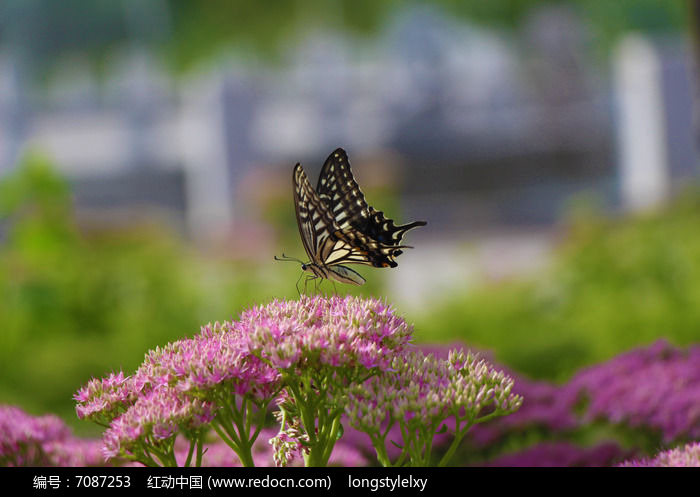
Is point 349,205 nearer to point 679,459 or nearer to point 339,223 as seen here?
point 339,223

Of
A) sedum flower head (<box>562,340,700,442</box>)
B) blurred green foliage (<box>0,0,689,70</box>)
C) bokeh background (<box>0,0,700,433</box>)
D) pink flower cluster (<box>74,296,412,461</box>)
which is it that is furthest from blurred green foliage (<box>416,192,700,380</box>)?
blurred green foliage (<box>0,0,689,70</box>)

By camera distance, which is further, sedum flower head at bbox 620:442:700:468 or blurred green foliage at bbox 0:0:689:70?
blurred green foliage at bbox 0:0:689:70

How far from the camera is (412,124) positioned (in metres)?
25.2

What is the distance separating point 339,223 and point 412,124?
23120mm

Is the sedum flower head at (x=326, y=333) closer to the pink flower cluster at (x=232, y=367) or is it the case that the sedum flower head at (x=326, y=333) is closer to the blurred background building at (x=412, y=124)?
the pink flower cluster at (x=232, y=367)

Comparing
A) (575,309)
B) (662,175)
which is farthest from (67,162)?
(575,309)

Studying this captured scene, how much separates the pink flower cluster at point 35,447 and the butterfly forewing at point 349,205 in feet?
2.95

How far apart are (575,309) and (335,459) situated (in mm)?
5129

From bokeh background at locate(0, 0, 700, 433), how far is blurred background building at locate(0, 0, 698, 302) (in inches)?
3.1

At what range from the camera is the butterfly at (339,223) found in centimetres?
238

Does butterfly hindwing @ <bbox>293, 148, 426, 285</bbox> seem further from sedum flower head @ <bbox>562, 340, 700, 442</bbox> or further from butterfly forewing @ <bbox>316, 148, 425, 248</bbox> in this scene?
sedum flower head @ <bbox>562, 340, 700, 442</bbox>

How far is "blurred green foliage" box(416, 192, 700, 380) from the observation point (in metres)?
5.11

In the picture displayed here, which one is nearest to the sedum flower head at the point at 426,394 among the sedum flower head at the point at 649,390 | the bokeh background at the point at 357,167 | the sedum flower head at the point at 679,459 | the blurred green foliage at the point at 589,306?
the sedum flower head at the point at 679,459

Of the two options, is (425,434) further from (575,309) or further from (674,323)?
(575,309)
